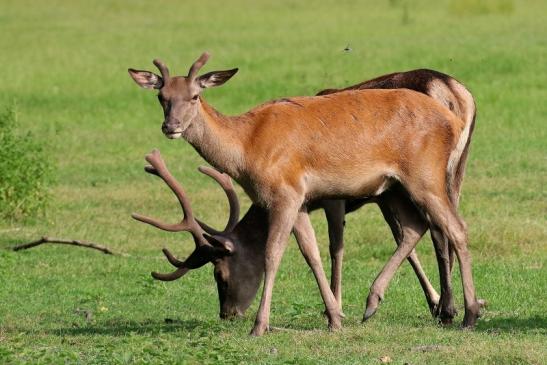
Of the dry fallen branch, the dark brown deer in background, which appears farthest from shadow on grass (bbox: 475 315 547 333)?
the dry fallen branch

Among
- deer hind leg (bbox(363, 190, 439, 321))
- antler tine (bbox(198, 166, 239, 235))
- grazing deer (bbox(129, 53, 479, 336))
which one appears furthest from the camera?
antler tine (bbox(198, 166, 239, 235))

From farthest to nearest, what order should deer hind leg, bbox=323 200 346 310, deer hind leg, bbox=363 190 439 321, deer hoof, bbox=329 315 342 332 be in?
deer hind leg, bbox=323 200 346 310 < deer hind leg, bbox=363 190 439 321 < deer hoof, bbox=329 315 342 332

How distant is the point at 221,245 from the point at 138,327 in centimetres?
90

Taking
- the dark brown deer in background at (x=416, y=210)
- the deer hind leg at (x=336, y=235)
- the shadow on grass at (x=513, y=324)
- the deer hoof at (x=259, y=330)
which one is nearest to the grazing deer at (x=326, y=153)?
the deer hoof at (x=259, y=330)

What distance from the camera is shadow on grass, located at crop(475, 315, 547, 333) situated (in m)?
9.87

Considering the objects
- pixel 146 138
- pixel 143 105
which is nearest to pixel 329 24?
pixel 143 105

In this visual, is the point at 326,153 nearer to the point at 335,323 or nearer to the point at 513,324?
the point at 335,323

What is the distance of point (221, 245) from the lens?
35.1 ft

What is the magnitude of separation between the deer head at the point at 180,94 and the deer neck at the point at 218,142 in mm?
151

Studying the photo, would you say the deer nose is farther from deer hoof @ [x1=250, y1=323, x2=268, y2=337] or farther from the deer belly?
deer hoof @ [x1=250, y1=323, x2=268, y2=337]

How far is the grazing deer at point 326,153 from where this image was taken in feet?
32.2

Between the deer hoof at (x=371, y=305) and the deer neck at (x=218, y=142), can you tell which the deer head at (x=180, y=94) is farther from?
the deer hoof at (x=371, y=305)

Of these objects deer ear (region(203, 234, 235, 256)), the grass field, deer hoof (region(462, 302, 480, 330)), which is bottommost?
the grass field

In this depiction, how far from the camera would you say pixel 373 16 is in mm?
39969
